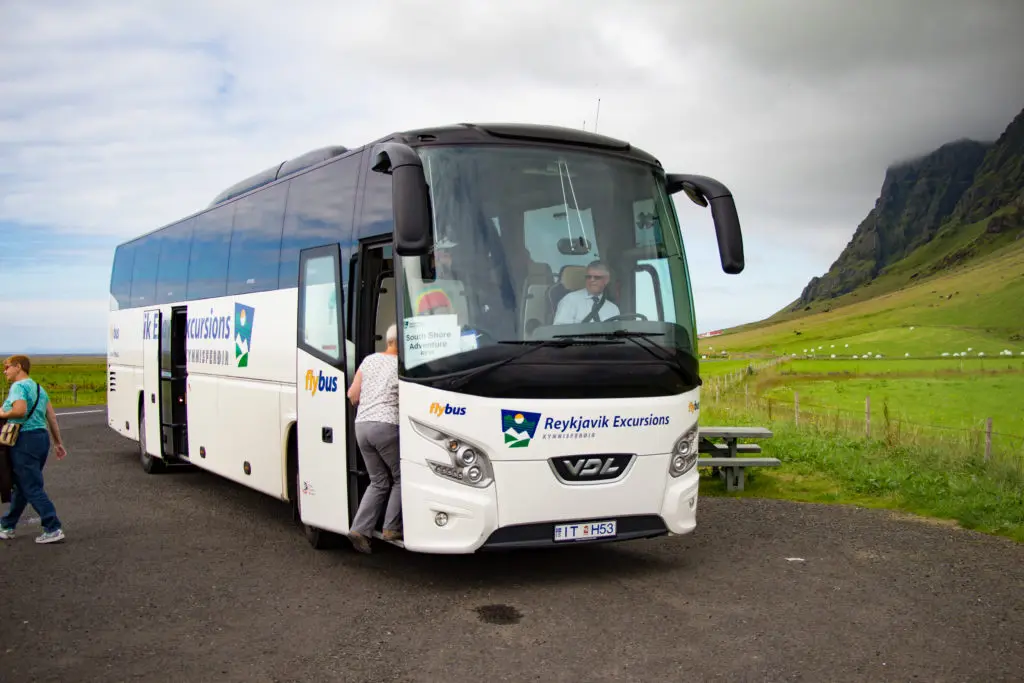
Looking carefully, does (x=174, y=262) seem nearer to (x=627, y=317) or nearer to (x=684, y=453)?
(x=627, y=317)

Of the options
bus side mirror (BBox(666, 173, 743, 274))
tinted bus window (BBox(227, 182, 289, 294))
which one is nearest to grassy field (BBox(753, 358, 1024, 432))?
tinted bus window (BBox(227, 182, 289, 294))

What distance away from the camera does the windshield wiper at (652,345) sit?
762 centimetres

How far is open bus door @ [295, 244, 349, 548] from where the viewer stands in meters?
8.46

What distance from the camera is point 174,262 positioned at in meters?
14.2

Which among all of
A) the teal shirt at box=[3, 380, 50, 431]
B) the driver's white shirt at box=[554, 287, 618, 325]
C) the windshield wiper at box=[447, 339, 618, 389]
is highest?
the driver's white shirt at box=[554, 287, 618, 325]

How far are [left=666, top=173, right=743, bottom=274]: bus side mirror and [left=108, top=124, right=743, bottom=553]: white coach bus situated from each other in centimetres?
2

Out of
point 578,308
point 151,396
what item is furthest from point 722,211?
point 151,396

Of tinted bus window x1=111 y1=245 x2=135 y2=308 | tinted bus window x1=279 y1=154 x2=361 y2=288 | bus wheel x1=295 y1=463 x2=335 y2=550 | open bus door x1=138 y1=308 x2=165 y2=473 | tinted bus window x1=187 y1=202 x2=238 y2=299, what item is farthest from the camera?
tinted bus window x1=111 y1=245 x2=135 y2=308

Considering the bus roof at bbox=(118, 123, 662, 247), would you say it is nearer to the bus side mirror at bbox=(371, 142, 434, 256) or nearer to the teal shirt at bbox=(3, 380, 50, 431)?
the bus side mirror at bbox=(371, 142, 434, 256)

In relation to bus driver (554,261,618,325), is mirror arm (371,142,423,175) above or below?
Answer: above

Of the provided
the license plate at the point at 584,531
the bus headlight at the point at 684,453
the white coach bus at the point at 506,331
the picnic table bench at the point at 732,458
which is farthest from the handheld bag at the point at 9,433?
the picnic table bench at the point at 732,458

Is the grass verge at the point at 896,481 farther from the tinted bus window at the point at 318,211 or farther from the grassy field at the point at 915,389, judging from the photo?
the grassy field at the point at 915,389

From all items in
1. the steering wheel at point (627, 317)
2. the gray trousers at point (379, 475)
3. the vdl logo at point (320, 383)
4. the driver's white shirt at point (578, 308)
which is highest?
the driver's white shirt at point (578, 308)

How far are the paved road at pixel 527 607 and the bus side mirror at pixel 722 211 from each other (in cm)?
260
